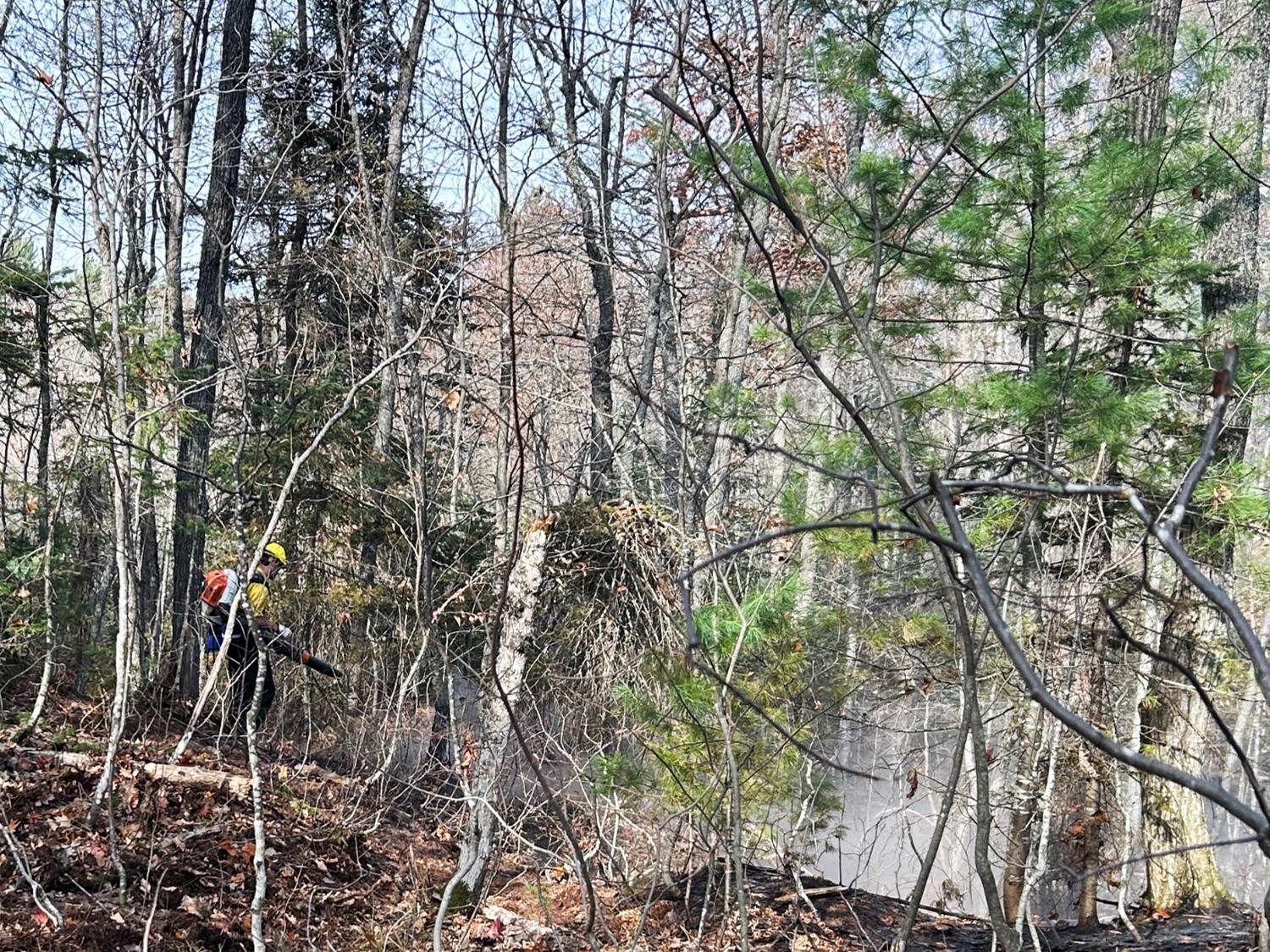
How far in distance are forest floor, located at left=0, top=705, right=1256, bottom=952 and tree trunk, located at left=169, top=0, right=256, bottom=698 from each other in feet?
7.60

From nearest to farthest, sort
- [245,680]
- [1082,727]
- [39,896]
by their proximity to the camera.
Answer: [1082,727], [39,896], [245,680]

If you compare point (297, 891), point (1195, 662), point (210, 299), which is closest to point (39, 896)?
point (297, 891)

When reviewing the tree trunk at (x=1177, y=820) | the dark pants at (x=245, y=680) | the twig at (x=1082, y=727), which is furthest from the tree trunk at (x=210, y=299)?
the twig at (x=1082, y=727)

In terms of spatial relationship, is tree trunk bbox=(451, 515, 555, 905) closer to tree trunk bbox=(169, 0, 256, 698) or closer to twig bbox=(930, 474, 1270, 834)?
tree trunk bbox=(169, 0, 256, 698)

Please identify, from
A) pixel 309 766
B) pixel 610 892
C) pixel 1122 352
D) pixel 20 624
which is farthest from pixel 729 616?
pixel 20 624

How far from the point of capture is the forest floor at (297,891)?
4805 millimetres

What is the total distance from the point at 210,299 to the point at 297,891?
6269 mm

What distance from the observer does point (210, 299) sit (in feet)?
32.0

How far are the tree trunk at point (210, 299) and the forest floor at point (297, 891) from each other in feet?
7.60

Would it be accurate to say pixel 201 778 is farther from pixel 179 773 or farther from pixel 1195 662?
pixel 1195 662

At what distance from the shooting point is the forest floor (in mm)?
4805

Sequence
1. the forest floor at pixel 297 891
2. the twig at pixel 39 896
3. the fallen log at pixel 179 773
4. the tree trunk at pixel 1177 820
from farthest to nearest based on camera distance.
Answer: the tree trunk at pixel 1177 820
the fallen log at pixel 179 773
the forest floor at pixel 297 891
the twig at pixel 39 896

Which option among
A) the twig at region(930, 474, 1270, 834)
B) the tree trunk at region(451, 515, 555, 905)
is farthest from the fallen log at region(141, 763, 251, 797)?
the twig at region(930, 474, 1270, 834)

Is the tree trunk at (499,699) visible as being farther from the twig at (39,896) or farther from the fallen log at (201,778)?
the twig at (39,896)
